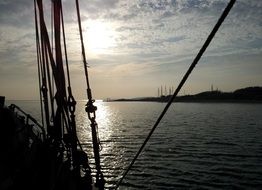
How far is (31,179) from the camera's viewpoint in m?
9.70

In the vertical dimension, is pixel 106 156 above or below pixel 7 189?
below

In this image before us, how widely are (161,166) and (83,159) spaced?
2158cm

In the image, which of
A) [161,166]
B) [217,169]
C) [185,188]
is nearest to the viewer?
[185,188]

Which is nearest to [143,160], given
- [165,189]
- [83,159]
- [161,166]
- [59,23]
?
[161,166]

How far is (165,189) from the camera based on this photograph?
24.5m

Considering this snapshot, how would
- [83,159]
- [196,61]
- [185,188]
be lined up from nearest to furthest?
[196,61], [83,159], [185,188]

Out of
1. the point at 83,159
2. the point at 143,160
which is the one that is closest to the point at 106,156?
the point at 143,160

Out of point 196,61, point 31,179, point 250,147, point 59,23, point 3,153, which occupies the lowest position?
point 250,147

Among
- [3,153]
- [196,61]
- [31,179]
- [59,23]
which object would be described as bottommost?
[31,179]

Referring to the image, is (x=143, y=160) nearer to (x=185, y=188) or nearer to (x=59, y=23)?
(x=185, y=188)

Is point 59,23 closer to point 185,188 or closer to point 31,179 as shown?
point 31,179

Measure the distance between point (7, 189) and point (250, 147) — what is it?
127 ft

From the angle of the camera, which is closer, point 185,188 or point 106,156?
point 185,188

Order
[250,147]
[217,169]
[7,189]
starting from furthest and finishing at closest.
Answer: [250,147]
[217,169]
[7,189]
